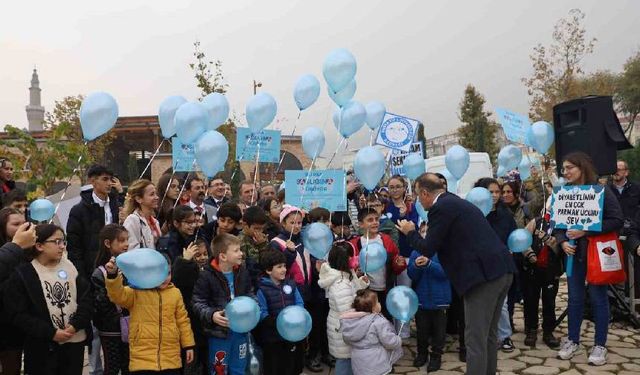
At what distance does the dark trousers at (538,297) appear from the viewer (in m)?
5.10

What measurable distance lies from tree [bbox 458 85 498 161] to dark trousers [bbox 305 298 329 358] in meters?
31.6

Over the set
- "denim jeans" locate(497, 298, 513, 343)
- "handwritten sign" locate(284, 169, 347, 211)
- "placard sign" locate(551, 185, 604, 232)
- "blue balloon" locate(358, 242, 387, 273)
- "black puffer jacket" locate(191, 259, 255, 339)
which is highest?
"handwritten sign" locate(284, 169, 347, 211)

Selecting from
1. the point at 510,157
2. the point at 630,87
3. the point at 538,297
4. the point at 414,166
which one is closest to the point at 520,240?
the point at 538,297

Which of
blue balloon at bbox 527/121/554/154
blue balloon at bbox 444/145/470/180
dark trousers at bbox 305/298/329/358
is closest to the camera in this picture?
dark trousers at bbox 305/298/329/358

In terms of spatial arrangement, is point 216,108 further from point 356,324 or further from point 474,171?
point 474,171

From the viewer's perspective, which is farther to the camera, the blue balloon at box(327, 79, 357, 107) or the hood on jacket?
the blue balloon at box(327, 79, 357, 107)

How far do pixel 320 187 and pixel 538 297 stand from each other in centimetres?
254

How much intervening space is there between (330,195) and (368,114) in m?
1.62

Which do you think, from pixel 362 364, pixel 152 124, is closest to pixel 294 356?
pixel 362 364

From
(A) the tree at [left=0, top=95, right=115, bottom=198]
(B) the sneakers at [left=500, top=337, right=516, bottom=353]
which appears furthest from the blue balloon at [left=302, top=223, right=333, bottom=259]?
(A) the tree at [left=0, top=95, right=115, bottom=198]

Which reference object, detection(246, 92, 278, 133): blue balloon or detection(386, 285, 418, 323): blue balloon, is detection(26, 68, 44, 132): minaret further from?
detection(386, 285, 418, 323): blue balloon

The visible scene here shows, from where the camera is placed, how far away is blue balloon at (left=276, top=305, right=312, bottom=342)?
3.52m

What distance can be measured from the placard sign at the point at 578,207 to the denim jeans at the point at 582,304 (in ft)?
1.18

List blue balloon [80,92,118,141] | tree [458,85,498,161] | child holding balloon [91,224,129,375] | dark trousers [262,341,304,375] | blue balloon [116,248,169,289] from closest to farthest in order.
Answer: blue balloon [116,248,169,289], child holding balloon [91,224,129,375], dark trousers [262,341,304,375], blue balloon [80,92,118,141], tree [458,85,498,161]
